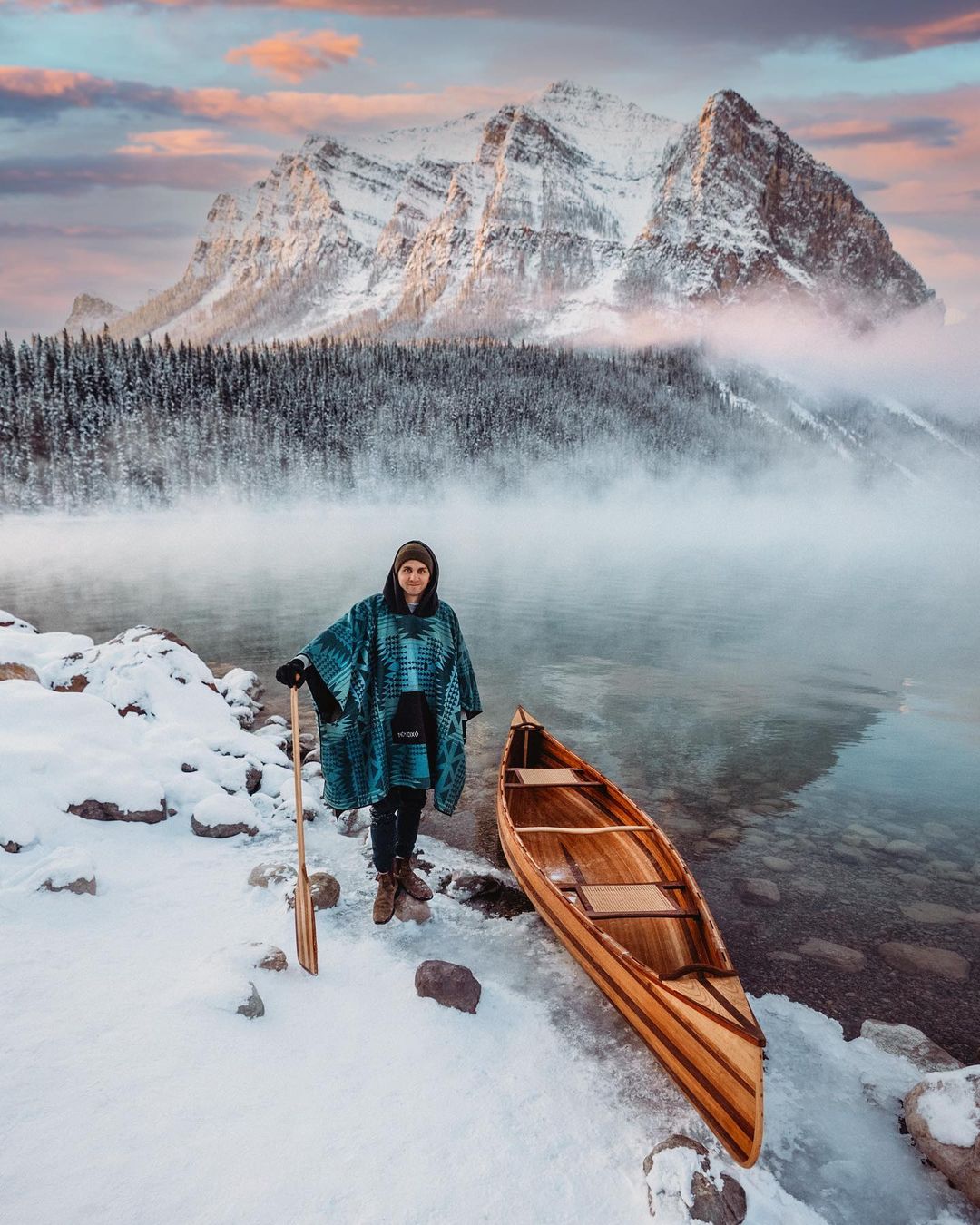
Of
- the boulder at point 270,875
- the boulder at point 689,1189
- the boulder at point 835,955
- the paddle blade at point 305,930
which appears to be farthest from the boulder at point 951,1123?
the boulder at point 270,875

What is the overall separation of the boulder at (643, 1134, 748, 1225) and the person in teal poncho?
2762mm

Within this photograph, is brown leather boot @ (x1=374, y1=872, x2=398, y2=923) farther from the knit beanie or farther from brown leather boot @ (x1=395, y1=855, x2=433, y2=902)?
the knit beanie

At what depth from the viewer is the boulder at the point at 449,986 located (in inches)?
183

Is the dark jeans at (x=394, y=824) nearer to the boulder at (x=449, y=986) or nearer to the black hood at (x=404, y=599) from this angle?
the boulder at (x=449, y=986)

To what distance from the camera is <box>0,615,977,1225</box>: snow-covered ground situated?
10.4 ft

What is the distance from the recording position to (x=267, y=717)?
1255 centimetres

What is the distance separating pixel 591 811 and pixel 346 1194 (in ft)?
16.9

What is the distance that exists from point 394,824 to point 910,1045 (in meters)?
4.21

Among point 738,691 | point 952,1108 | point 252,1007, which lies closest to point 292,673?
point 252,1007

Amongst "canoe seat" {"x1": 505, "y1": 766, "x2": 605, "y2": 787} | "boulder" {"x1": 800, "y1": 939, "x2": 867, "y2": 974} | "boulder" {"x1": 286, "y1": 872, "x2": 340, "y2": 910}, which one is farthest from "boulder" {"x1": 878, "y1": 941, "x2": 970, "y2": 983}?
"boulder" {"x1": 286, "y1": 872, "x2": 340, "y2": 910}

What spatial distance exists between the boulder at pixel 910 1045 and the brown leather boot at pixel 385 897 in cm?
376

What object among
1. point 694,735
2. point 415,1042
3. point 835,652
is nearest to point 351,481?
point 835,652

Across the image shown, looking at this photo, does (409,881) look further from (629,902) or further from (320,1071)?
(320,1071)

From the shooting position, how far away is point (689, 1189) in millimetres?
3426
